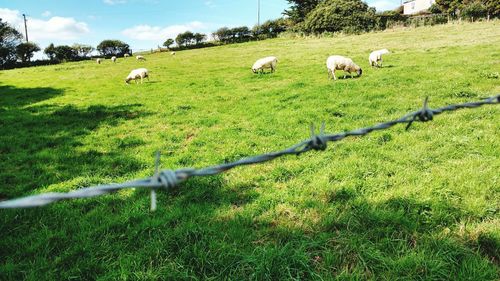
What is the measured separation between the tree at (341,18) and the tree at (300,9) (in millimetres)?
10564

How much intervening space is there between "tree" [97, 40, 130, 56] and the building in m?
87.9

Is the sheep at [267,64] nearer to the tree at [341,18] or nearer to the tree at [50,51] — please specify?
the tree at [341,18]

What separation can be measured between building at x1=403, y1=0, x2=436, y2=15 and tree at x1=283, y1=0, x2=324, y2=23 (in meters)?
46.9

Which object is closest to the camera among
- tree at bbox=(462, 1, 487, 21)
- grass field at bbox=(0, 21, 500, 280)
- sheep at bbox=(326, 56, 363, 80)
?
grass field at bbox=(0, 21, 500, 280)

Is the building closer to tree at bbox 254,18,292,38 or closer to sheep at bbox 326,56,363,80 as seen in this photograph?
tree at bbox 254,18,292,38

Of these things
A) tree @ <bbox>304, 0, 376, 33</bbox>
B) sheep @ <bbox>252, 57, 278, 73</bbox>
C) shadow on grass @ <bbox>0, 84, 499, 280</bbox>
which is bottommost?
shadow on grass @ <bbox>0, 84, 499, 280</bbox>

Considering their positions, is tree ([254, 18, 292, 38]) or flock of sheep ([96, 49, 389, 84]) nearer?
flock of sheep ([96, 49, 389, 84])

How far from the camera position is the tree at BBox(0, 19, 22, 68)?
214ft

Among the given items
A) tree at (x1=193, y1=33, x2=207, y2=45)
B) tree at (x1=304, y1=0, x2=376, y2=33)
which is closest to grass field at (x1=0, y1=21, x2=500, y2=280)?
tree at (x1=304, y1=0, x2=376, y2=33)

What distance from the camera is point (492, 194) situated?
5.13 metres

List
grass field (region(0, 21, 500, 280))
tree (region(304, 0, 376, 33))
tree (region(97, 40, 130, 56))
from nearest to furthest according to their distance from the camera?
grass field (region(0, 21, 500, 280)) → tree (region(304, 0, 376, 33)) → tree (region(97, 40, 130, 56))

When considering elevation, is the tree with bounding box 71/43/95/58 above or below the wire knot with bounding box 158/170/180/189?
above

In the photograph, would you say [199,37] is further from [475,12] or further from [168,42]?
[475,12]

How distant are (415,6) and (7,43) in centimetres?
11593
